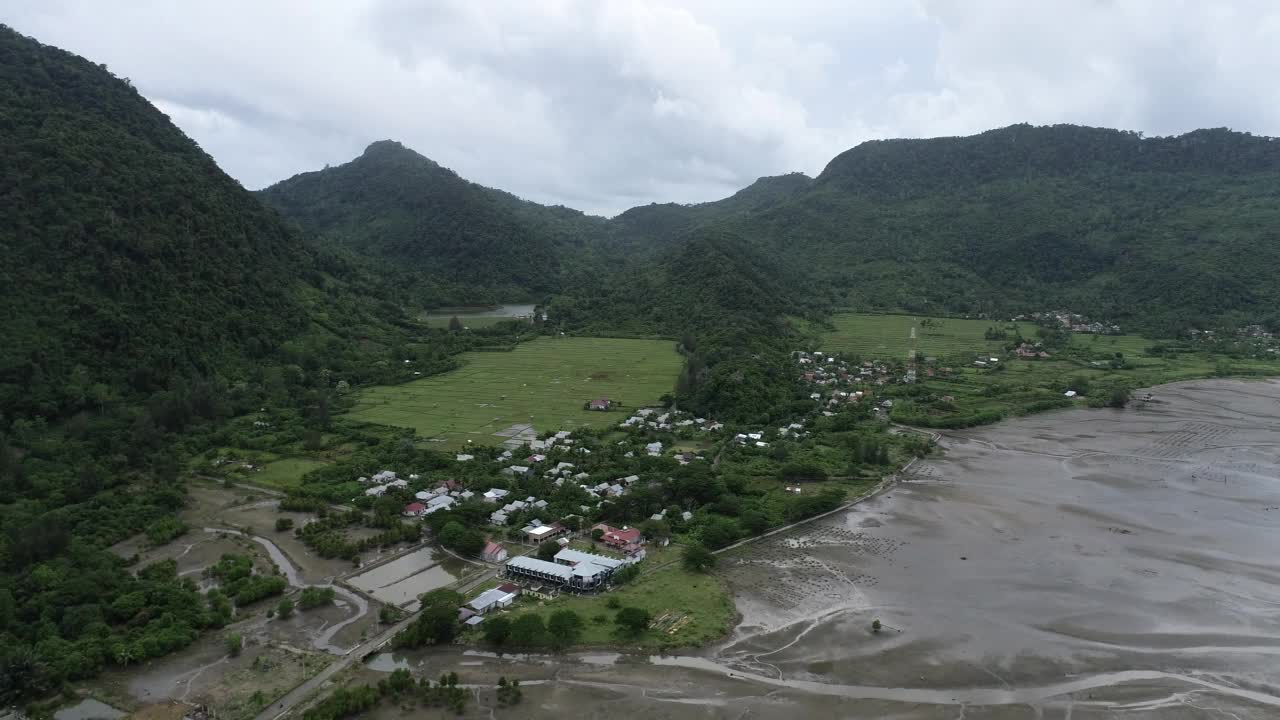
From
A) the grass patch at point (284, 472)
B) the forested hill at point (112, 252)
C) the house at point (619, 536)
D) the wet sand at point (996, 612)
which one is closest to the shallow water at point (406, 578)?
the wet sand at point (996, 612)

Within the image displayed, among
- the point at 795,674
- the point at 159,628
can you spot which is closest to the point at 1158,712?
the point at 795,674

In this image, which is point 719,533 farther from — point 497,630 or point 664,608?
→ point 497,630

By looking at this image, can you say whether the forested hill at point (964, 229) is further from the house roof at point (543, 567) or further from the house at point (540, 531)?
the house roof at point (543, 567)

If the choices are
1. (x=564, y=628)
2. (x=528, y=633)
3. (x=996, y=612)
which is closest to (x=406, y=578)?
(x=528, y=633)

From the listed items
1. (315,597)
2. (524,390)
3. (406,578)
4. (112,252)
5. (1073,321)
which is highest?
(112,252)

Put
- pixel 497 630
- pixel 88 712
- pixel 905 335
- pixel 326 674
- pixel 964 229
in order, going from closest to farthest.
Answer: pixel 88 712
pixel 326 674
pixel 497 630
pixel 905 335
pixel 964 229

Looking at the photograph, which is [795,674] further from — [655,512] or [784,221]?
[784,221]

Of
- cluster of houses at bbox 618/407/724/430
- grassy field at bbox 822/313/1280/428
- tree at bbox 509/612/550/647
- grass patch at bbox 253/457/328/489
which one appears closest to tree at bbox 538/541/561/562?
tree at bbox 509/612/550/647
